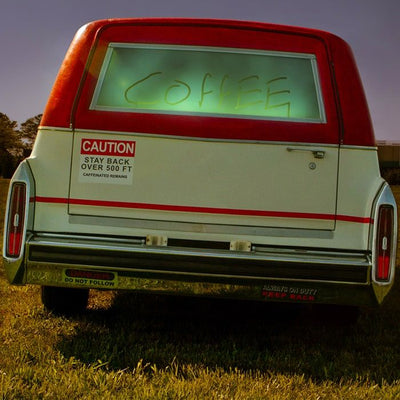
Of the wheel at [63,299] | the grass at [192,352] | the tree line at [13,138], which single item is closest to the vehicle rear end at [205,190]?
the grass at [192,352]

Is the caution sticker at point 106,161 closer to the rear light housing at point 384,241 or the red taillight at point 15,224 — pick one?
the red taillight at point 15,224

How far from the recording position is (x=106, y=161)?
3523mm

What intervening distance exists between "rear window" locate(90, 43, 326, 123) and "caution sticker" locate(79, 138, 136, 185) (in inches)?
8.7

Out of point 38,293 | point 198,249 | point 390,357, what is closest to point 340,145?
point 198,249

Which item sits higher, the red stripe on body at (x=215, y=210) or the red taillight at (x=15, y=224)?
the red stripe on body at (x=215, y=210)

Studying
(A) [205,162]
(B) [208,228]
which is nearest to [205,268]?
(B) [208,228]

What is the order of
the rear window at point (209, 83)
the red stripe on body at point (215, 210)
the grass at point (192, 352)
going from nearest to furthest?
the grass at point (192, 352)
the red stripe on body at point (215, 210)
the rear window at point (209, 83)

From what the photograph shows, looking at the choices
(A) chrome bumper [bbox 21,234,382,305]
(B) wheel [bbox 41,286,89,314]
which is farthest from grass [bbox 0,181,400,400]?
(A) chrome bumper [bbox 21,234,382,305]

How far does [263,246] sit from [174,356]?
2.81 ft

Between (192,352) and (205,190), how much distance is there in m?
1.03

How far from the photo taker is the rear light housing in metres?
3.39

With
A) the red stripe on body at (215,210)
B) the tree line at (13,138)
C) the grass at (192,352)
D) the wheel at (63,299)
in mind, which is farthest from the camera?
the tree line at (13,138)

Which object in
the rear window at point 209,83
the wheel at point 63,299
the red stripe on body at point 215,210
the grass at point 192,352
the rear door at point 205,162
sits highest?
the rear window at point 209,83

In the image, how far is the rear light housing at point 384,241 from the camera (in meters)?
3.39
